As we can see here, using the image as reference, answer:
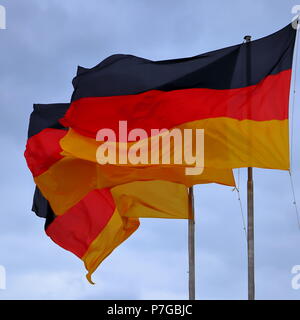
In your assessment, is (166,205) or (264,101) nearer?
(264,101)

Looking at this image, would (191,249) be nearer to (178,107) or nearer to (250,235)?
(250,235)

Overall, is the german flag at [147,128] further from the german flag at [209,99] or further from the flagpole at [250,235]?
the flagpole at [250,235]

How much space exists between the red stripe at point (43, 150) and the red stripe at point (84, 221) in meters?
1.72

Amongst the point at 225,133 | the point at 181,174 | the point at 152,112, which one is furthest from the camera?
the point at 181,174

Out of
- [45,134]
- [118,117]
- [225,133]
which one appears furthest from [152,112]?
[45,134]

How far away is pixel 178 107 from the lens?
25.6 m

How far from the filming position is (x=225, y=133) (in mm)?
24219

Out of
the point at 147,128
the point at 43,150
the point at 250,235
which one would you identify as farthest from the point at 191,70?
the point at 43,150

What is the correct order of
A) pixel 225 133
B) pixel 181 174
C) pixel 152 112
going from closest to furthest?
pixel 225 133 → pixel 152 112 → pixel 181 174

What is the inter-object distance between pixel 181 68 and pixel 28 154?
20.3ft

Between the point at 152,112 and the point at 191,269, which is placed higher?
the point at 152,112

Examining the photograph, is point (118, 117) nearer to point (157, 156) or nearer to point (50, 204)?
point (157, 156)

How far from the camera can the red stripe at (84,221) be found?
96.1ft

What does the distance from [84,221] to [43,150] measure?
Answer: 2.65m
